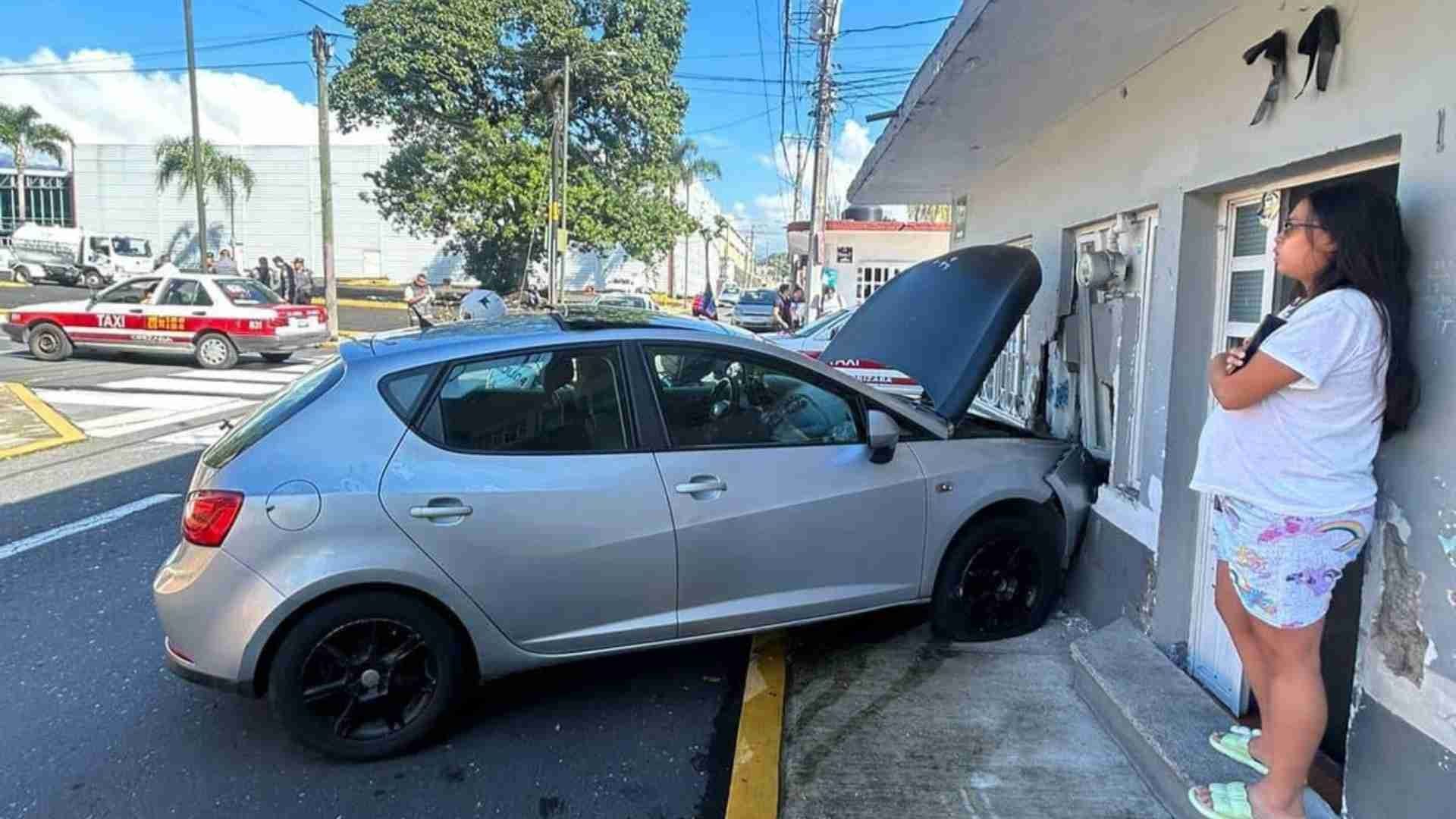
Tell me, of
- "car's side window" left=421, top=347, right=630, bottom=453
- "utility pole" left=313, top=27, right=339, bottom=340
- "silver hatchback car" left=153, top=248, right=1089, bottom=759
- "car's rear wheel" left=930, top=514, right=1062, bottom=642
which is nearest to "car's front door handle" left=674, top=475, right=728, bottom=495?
"silver hatchback car" left=153, top=248, right=1089, bottom=759

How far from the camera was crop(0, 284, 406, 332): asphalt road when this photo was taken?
26.7 meters

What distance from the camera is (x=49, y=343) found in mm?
14359

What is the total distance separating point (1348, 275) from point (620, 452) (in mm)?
2363

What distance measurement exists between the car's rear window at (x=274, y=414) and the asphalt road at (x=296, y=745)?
1.11 meters

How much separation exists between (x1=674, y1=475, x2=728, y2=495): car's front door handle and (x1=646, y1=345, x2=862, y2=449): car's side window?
0.14 m

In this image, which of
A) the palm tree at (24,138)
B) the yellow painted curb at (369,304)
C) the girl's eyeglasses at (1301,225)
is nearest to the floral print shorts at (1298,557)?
the girl's eyeglasses at (1301,225)

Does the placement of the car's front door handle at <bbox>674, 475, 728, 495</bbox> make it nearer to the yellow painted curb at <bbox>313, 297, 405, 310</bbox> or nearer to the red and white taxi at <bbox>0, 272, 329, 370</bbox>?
the red and white taxi at <bbox>0, 272, 329, 370</bbox>

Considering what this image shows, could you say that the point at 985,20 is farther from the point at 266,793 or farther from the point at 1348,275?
the point at 266,793

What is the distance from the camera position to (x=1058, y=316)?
5.82 metres

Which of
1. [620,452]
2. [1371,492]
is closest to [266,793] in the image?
[620,452]

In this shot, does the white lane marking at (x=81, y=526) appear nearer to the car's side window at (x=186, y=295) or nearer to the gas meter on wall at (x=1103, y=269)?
the gas meter on wall at (x=1103, y=269)

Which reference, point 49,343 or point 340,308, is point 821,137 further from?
point 340,308

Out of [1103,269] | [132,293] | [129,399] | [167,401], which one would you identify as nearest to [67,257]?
[132,293]

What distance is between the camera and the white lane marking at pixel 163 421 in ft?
29.9
